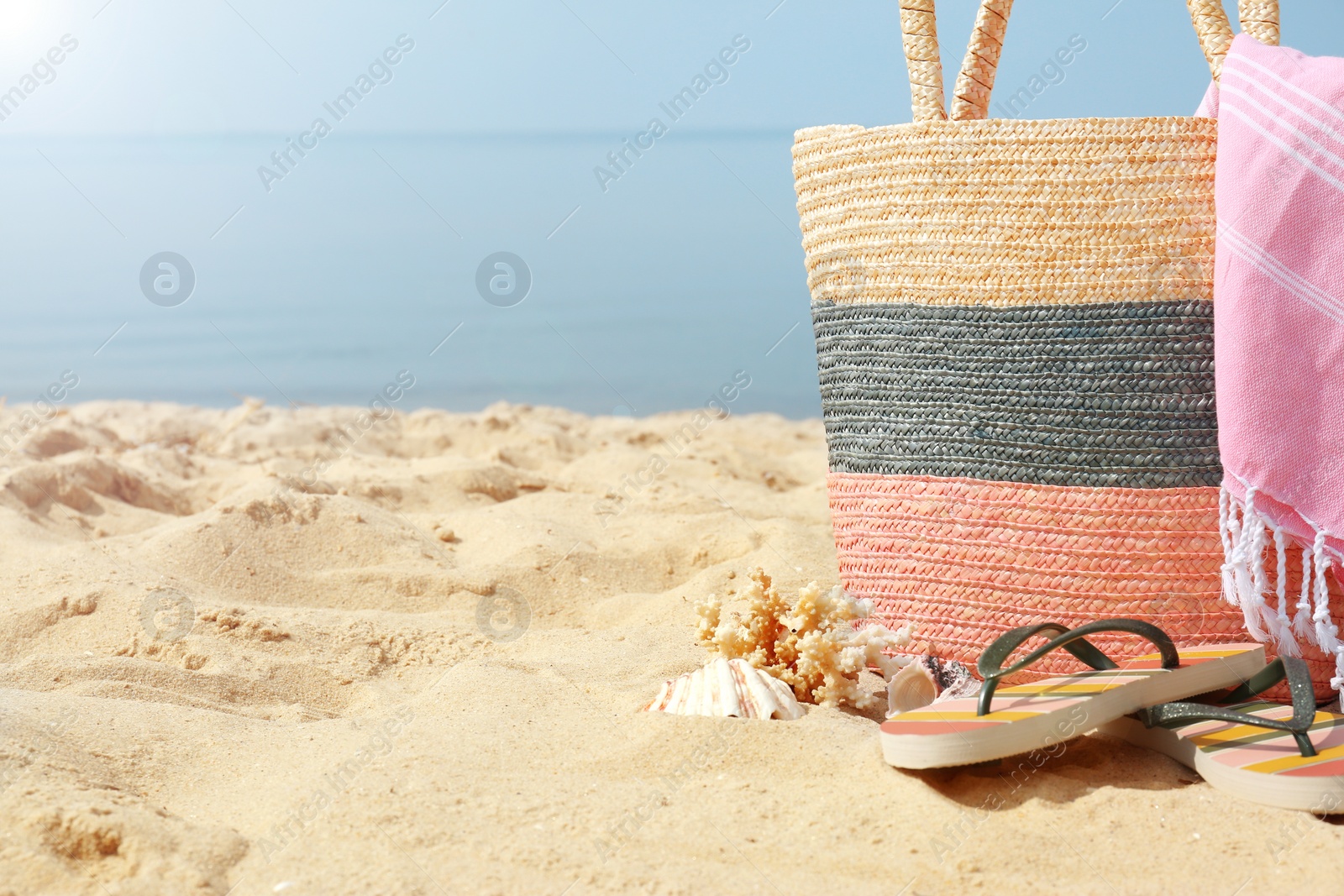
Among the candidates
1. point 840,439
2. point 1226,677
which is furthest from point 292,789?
point 1226,677

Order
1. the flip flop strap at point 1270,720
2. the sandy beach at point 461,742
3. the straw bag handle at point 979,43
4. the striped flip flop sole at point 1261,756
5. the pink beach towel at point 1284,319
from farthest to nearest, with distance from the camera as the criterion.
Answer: the straw bag handle at point 979,43 < the pink beach towel at point 1284,319 < the flip flop strap at point 1270,720 < the striped flip flop sole at point 1261,756 < the sandy beach at point 461,742

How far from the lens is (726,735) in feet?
5.45

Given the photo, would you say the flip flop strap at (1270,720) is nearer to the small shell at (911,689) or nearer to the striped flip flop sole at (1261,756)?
the striped flip flop sole at (1261,756)

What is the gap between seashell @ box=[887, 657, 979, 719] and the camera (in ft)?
6.15

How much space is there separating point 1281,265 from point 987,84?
658 mm

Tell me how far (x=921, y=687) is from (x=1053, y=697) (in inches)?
11.6

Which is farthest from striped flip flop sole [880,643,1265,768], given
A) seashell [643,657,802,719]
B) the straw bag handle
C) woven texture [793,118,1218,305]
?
the straw bag handle

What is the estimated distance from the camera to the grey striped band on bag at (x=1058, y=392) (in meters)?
1.85

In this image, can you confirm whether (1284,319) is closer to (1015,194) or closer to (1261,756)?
(1015,194)

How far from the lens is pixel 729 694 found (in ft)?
5.89

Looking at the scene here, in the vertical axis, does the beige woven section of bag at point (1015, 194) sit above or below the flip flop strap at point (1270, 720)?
above

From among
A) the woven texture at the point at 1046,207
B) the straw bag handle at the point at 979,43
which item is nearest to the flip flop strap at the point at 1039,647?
the woven texture at the point at 1046,207

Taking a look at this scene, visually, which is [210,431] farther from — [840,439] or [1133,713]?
[1133,713]

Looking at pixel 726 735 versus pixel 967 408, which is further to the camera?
pixel 967 408
